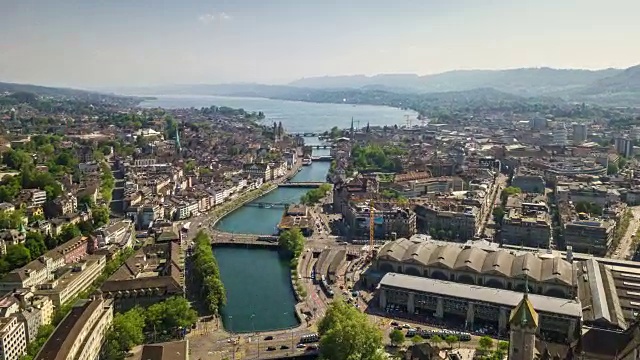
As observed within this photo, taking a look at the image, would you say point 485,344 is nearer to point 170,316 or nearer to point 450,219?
point 170,316

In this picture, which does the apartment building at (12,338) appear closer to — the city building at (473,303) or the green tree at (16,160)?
the city building at (473,303)

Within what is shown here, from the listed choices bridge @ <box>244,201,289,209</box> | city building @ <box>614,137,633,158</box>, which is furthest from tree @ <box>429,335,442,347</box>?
city building @ <box>614,137,633,158</box>

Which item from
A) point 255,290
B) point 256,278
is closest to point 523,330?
point 255,290

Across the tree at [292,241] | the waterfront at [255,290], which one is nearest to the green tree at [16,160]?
the waterfront at [255,290]

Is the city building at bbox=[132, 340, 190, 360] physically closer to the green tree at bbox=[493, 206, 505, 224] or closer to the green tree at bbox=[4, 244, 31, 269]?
the green tree at bbox=[4, 244, 31, 269]

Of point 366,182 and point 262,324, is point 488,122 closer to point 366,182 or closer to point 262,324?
point 366,182

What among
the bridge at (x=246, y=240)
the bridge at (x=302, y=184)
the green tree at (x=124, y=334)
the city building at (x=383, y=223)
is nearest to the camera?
the green tree at (x=124, y=334)
